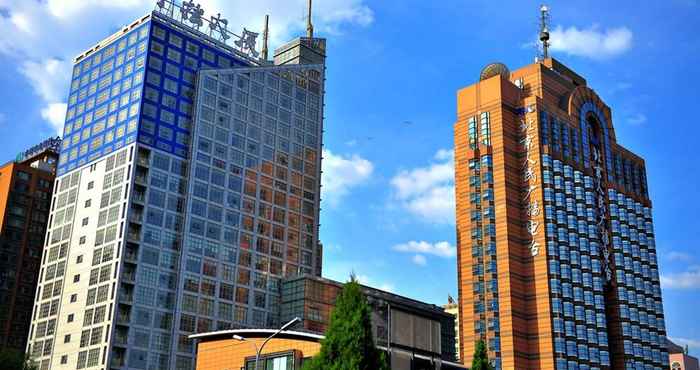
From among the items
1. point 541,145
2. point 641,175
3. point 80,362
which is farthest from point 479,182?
point 80,362

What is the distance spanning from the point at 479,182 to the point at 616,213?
33354 mm

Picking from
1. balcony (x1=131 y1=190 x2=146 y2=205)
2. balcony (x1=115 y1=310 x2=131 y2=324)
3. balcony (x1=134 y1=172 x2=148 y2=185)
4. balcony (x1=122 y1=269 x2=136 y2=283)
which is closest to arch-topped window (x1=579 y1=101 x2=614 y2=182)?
balcony (x1=134 y1=172 x2=148 y2=185)

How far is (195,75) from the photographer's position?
146250 millimetres

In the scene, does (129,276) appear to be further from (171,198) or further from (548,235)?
(548,235)

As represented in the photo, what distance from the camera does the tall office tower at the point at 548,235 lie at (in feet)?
473

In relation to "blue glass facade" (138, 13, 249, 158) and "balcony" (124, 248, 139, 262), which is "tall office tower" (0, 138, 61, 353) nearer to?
"balcony" (124, 248, 139, 262)

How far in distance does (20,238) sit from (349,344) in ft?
446

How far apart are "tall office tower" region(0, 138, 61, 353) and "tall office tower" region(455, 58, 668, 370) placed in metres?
84.4

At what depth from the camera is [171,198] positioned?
135500mm

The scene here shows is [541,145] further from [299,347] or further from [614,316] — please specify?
[299,347]

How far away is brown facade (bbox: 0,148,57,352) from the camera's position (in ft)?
514

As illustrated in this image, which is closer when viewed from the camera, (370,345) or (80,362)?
(370,345)

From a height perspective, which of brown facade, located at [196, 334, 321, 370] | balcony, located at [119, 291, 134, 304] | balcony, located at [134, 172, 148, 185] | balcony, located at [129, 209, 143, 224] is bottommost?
brown facade, located at [196, 334, 321, 370]

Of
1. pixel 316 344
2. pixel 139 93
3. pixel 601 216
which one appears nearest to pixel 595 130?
pixel 601 216
